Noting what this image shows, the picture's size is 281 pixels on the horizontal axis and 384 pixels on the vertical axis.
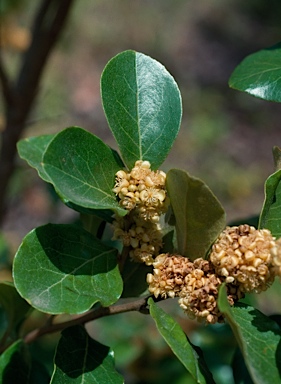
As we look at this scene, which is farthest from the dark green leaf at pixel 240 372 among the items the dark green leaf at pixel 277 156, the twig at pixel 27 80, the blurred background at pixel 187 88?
the blurred background at pixel 187 88

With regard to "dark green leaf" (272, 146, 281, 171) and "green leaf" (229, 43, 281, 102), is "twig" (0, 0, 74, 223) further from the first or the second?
"dark green leaf" (272, 146, 281, 171)

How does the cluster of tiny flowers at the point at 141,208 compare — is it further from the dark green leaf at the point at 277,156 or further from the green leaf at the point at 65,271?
the dark green leaf at the point at 277,156

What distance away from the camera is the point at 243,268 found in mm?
736

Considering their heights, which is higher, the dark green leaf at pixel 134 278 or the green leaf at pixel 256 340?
the green leaf at pixel 256 340

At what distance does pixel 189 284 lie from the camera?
2.52ft

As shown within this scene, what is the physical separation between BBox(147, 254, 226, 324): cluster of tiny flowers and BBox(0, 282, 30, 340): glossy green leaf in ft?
0.94

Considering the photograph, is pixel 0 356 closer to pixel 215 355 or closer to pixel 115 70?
pixel 115 70

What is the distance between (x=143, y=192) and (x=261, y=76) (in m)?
0.28

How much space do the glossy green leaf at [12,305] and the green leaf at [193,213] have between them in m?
0.32

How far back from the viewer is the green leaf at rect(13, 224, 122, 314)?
762 mm

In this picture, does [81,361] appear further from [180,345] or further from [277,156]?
[277,156]

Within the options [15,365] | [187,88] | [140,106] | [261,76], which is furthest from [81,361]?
[187,88]

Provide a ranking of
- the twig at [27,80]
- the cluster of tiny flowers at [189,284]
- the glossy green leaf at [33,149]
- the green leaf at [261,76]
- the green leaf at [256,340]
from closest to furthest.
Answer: the green leaf at [256,340] → the cluster of tiny flowers at [189,284] → the green leaf at [261,76] → the glossy green leaf at [33,149] → the twig at [27,80]

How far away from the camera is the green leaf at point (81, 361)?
84cm
